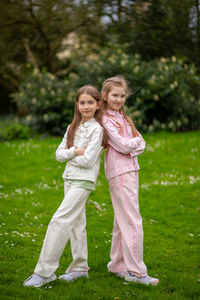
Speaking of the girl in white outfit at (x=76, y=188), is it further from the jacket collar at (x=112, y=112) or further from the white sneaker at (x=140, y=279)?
the white sneaker at (x=140, y=279)

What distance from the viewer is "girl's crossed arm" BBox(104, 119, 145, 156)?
135 inches

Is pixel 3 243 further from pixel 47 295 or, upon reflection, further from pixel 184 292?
pixel 184 292

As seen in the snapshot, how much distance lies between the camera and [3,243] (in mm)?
4449

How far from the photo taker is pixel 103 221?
18.2 ft

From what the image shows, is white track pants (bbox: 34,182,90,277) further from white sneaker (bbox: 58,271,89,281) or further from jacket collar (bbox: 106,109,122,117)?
jacket collar (bbox: 106,109,122,117)

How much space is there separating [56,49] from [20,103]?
4.07 meters

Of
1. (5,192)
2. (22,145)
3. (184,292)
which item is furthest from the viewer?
(22,145)

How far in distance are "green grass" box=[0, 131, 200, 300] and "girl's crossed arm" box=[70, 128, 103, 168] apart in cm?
111

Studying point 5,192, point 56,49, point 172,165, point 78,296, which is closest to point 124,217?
point 78,296

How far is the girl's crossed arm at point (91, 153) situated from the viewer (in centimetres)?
335

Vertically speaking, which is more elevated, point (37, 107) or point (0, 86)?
point (37, 107)

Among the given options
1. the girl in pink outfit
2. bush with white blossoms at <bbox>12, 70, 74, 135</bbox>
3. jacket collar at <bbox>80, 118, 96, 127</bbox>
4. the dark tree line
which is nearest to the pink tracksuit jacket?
the girl in pink outfit

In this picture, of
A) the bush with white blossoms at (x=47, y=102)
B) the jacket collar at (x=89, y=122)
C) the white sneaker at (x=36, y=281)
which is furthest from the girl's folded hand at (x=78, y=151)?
the bush with white blossoms at (x=47, y=102)

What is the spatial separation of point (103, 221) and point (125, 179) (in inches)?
87.2
